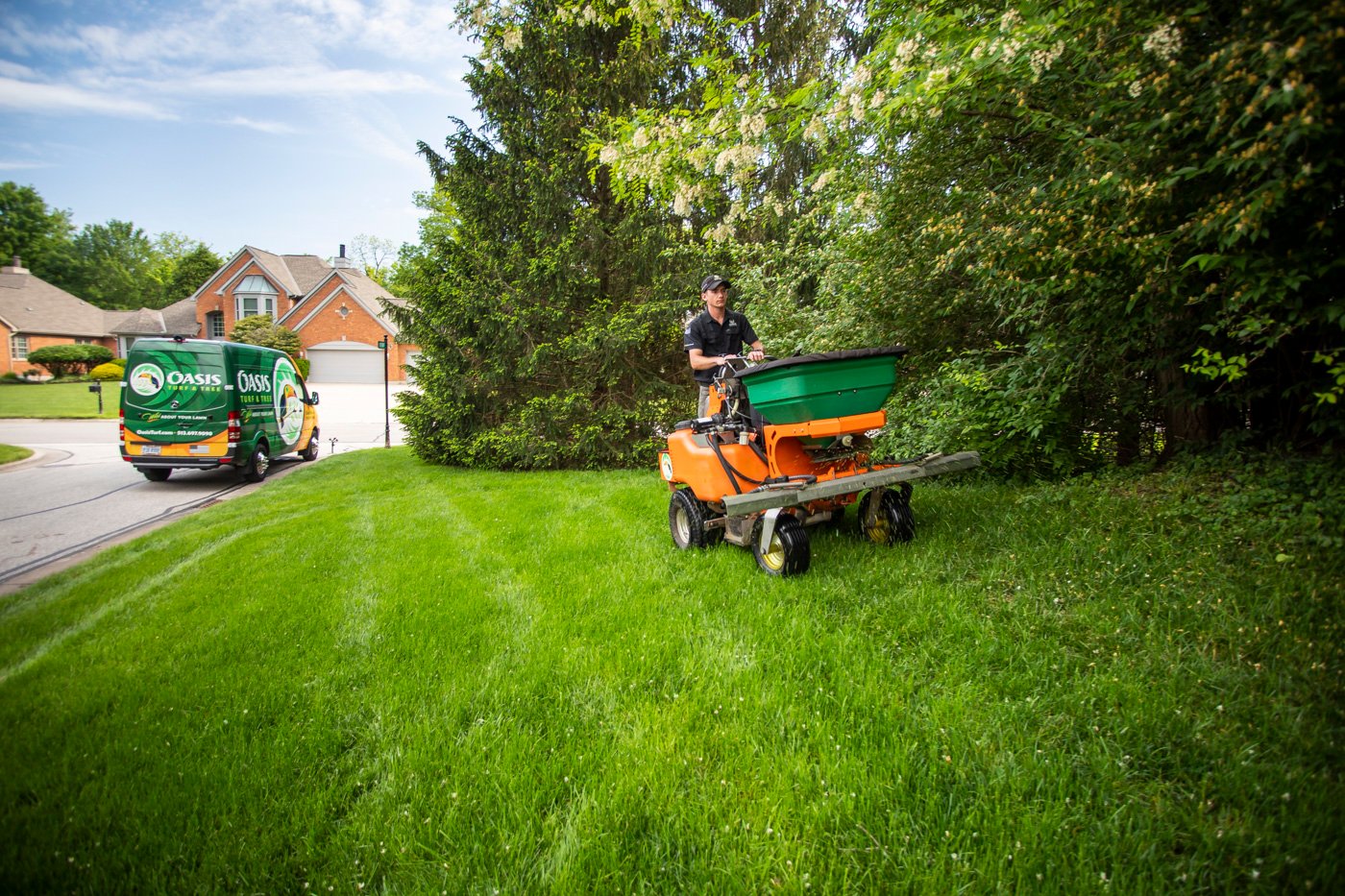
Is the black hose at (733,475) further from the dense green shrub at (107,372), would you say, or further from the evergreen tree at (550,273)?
the dense green shrub at (107,372)

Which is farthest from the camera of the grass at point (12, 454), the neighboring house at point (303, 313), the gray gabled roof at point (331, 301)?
the gray gabled roof at point (331, 301)

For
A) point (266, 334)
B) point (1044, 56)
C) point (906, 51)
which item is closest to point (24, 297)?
point (906, 51)

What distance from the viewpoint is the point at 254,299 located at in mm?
42094

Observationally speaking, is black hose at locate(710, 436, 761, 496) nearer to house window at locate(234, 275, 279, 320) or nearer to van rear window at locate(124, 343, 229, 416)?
van rear window at locate(124, 343, 229, 416)

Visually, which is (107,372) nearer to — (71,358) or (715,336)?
(71,358)

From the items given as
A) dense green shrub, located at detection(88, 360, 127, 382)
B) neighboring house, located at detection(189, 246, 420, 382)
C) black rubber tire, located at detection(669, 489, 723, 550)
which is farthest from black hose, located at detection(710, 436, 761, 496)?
neighboring house, located at detection(189, 246, 420, 382)

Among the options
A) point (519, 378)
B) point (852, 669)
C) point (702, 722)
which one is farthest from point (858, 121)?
point (519, 378)

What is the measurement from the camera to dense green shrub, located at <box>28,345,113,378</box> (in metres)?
22.5

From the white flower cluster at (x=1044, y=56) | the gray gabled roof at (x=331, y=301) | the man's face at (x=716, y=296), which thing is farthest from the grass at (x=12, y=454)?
the gray gabled roof at (x=331, y=301)

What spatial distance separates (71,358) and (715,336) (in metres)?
32.4

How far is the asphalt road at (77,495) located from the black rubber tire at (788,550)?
18.6ft

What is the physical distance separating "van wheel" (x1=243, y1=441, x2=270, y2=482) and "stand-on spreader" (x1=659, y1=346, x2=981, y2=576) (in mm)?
8872

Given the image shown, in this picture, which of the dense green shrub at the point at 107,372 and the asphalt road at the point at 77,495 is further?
the dense green shrub at the point at 107,372

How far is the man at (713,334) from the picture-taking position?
4.84 m
